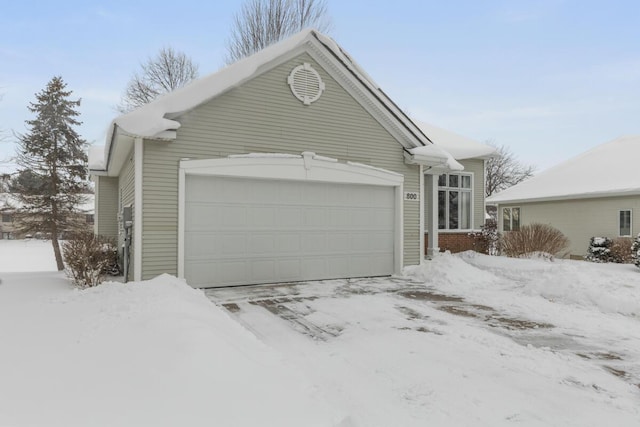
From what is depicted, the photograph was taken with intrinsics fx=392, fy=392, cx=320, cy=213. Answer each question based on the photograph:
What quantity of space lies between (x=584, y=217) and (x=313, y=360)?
18.0 meters

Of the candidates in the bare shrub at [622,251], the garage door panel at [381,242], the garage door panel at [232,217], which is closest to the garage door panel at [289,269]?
the garage door panel at [232,217]

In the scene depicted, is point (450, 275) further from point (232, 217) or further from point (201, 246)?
point (201, 246)

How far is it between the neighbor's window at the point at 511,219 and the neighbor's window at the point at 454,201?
6.50 meters

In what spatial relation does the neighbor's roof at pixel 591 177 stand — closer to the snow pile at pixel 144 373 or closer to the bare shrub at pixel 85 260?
the snow pile at pixel 144 373

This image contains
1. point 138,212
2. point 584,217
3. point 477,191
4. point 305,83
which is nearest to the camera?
point 138,212

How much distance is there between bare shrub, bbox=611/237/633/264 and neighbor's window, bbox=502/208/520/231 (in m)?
6.63

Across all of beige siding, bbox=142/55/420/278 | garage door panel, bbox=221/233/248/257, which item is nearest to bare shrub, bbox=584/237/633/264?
beige siding, bbox=142/55/420/278

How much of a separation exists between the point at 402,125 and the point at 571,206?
1244 cm

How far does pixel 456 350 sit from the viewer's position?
4648mm

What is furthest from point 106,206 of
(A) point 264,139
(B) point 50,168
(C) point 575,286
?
(C) point 575,286

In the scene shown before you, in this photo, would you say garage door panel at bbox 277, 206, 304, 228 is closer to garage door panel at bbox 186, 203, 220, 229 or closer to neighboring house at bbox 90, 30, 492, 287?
neighboring house at bbox 90, 30, 492, 287

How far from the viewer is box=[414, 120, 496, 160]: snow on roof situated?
15.9 meters

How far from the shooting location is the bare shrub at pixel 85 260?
8.30m

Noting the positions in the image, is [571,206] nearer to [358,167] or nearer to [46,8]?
[358,167]
